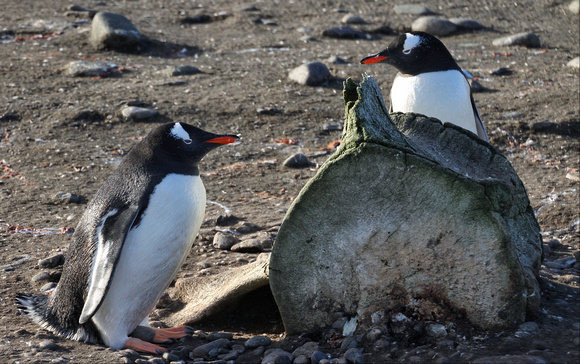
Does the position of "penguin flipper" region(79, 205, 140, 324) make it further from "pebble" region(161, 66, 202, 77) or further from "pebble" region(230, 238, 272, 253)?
"pebble" region(161, 66, 202, 77)

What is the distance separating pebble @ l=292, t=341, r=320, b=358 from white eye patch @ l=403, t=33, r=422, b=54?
257 cm

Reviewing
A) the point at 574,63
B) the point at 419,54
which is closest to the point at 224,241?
the point at 419,54

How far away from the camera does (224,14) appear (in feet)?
34.4

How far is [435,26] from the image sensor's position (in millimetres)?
9781

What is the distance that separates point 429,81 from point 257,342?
2457 millimetres

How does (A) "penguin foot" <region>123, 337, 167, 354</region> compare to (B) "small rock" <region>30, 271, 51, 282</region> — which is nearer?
(A) "penguin foot" <region>123, 337, 167, 354</region>

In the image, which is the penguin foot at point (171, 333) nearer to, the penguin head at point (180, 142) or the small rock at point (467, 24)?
the penguin head at point (180, 142)

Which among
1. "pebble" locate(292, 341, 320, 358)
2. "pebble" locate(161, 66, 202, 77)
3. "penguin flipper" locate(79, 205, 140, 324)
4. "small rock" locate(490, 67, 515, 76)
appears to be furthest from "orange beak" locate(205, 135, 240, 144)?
"small rock" locate(490, 67, 515, 76)

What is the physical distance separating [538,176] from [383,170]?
3108mm

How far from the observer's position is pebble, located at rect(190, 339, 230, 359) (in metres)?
3.07

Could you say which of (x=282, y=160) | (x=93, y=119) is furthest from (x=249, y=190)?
(x=93, y=119)

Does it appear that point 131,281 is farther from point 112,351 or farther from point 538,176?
point 538,176

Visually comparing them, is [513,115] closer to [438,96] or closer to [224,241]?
[438,96]

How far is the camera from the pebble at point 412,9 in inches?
417
